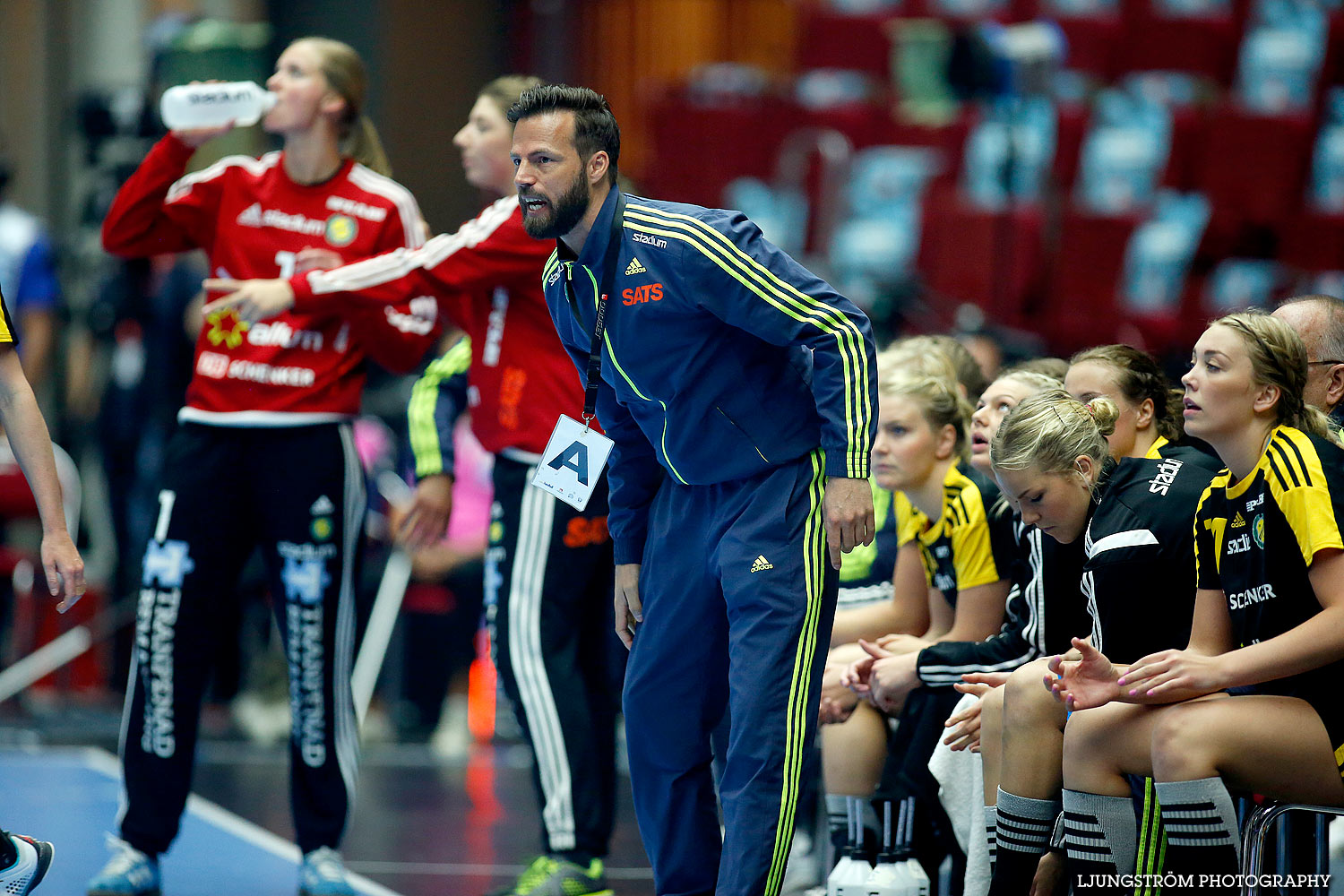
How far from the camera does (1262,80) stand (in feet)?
25.6

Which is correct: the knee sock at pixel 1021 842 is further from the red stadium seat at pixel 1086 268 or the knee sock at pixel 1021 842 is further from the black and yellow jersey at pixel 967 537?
the red stadium seat at pixel 1086 268

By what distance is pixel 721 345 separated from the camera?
110 inches

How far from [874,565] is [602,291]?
4.36 ft

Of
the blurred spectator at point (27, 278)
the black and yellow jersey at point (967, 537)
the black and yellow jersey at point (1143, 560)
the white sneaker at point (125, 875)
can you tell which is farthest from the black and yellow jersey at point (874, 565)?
the blurred spectator at point (27, 278)

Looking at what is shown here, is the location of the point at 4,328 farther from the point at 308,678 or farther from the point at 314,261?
the point at 308,678

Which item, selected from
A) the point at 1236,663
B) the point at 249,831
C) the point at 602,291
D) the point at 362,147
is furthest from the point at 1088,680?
the point at 249,831

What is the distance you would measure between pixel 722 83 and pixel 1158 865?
843cm

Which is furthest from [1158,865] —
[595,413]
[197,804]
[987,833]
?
[197,804]

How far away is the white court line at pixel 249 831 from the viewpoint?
12.5 feet

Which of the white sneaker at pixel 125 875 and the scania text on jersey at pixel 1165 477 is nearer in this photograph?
the scania text on jersey at pixel 1165 477

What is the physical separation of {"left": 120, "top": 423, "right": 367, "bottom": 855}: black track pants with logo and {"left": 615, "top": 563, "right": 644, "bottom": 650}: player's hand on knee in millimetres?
946

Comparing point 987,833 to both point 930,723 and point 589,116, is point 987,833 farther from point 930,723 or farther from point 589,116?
point 589,116

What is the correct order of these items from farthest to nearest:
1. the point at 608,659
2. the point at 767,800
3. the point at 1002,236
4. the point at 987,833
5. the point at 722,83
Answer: the point at 722,83 → the point at 1002,236 → the point at 608,659 → the point at 987,833 → the point at 767,800

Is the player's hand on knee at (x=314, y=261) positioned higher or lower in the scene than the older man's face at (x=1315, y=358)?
higher
